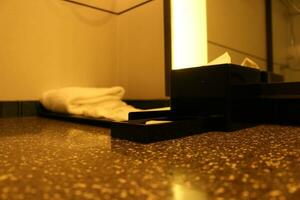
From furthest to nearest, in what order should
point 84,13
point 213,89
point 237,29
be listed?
point 84,13 → point 237,29 → point 213,89

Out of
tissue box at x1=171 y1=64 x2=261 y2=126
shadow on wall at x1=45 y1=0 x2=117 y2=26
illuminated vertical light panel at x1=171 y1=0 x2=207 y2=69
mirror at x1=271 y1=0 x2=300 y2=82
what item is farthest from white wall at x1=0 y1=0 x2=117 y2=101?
mirror at x1=271 y1=0 x2=300 y2=82

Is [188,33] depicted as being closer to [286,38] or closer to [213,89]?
[286,38]

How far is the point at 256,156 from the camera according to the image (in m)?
0.35

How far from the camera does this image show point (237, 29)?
0.91m

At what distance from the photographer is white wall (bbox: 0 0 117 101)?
1.08 metres

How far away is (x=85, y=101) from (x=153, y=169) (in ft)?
2.48

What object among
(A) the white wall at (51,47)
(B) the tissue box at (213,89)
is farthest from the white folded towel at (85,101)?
(B) the tissue box at (213,89)

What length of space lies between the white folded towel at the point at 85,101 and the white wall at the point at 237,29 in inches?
16.5

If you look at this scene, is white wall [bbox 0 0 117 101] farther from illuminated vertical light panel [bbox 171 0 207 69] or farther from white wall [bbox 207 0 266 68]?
white wall [bbox 207 0 266 68]

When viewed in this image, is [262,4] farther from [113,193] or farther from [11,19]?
[11,19]

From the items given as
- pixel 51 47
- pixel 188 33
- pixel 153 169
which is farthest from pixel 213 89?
pixel 51 47

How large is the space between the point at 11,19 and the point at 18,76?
0.80ft

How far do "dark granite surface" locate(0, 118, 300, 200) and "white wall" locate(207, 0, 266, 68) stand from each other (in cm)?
48

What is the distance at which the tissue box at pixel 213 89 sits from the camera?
1.85ft
